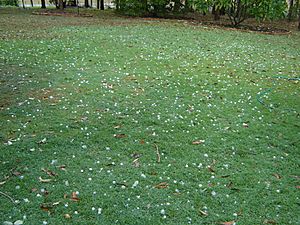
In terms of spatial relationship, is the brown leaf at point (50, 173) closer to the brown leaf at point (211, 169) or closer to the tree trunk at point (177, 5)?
the brown leaf at point (211, 169)

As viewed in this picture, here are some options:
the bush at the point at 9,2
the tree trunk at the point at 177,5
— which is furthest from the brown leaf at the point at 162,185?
the bush at the point at 9,2

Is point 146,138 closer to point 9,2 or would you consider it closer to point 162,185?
point 162,185

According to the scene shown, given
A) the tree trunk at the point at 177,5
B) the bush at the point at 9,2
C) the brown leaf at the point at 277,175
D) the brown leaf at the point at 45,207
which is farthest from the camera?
the bush at the point at 9,2

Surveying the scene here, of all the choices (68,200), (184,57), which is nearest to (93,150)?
(68,200)

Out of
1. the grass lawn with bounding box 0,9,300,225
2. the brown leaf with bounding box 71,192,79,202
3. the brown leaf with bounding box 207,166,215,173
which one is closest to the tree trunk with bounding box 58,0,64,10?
the grass lawn with bounding box 0,9,300,225

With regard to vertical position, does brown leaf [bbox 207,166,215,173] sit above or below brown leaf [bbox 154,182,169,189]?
above

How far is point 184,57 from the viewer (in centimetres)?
855

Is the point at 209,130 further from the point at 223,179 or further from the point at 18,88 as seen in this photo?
the point at 18,88

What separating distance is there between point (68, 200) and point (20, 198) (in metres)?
0.46

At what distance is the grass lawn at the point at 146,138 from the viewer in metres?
3.02

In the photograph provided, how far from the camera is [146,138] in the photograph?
4262mm

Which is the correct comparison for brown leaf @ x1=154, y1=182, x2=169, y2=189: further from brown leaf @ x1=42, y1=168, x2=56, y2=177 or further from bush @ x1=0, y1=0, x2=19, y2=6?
bush @ x1=0, y1=0, x2=19, y2=6

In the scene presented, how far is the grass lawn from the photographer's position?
9.90 feet

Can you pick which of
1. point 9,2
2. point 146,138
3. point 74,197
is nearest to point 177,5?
point 9,2
